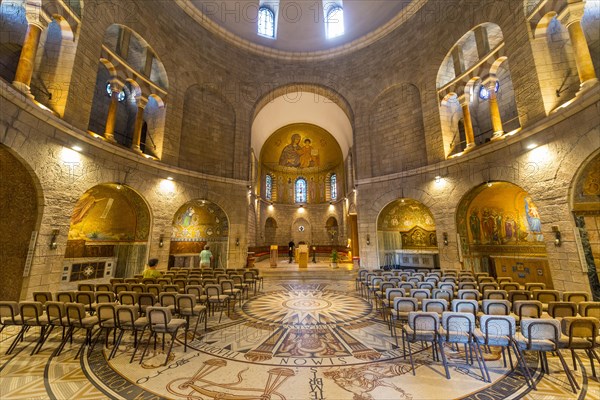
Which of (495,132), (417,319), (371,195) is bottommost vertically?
(417,319)

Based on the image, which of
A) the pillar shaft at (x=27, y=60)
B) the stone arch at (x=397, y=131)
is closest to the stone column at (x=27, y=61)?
the pillar shaft at (x=27, y=60)

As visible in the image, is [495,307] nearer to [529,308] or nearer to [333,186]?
[529,308]

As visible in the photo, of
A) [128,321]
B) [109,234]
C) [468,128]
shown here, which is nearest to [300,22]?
[468,128]

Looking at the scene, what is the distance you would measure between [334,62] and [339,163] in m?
9.94

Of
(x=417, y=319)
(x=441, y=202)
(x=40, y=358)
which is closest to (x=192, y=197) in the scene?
(x=40, y=358)

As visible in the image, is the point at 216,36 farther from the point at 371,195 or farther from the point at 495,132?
the point at 495,132

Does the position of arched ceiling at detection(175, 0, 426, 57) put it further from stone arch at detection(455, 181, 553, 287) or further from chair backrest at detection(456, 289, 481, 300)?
chair backrest at detection(456, 289, 481, 300)

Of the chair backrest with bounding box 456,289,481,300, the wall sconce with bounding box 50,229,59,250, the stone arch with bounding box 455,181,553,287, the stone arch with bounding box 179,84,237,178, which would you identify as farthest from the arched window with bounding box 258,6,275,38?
the chair backrest with bounding box 456,289,481,300

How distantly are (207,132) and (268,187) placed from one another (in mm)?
11462

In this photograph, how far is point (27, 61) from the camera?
696cm

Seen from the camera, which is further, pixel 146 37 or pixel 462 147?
pixel 462 147

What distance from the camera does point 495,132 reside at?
989cm

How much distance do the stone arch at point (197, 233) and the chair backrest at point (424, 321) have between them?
36.8 ft

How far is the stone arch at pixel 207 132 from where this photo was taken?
13.5m
